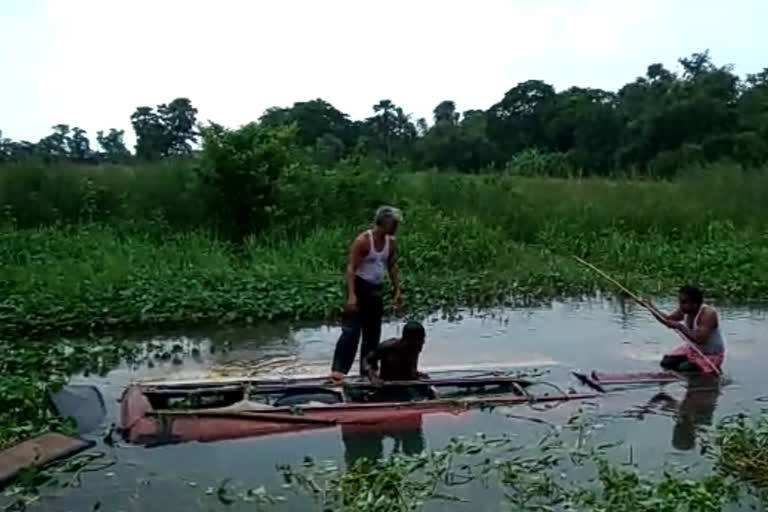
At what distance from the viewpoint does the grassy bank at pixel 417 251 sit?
42.4 feet

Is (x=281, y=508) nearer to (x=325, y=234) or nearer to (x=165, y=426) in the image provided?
(x=165, y=426)

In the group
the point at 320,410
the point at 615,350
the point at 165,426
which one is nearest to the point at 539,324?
the point at 615,350

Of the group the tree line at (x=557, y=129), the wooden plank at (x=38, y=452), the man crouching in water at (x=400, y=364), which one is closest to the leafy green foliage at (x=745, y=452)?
the man crouching in water at (x=400, y=364)

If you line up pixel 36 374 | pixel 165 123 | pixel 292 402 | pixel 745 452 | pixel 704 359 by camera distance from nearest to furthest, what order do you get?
pixel 745 452 < pixel 292 402 < pixel 36 374 < pixel 704 359 < pixel 165 123

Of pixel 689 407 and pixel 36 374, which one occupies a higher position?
pixel 36 374

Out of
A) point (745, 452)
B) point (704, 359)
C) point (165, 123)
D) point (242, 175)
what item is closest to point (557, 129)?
point (165, 123)

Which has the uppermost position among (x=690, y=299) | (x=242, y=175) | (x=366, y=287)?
(x=242, y=175)

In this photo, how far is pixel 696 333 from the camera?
9672 mm

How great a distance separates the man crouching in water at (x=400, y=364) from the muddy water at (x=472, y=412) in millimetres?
488

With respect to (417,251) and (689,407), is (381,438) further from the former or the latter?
(417,251)

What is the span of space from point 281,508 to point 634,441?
2982mm

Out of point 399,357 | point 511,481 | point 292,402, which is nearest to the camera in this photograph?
point 511,481

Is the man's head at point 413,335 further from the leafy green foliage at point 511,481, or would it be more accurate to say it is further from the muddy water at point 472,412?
the leafy green foliage at point 511,481

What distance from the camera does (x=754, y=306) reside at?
14250mm
